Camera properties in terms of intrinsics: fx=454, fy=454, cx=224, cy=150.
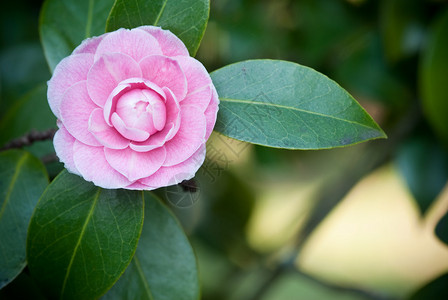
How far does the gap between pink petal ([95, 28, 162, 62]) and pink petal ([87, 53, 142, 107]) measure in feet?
0.05

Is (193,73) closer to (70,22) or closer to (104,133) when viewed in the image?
(104,133)

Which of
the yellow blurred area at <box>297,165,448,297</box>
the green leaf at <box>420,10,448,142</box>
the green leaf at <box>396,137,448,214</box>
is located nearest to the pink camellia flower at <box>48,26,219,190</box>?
the green leaf at <box>420,10,448,142</box>

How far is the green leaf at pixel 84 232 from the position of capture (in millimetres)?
645

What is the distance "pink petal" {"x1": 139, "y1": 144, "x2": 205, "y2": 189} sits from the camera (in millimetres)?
591

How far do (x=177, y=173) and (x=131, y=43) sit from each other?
19cm

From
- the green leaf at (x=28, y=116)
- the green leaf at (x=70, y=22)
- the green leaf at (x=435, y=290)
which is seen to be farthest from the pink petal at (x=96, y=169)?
the green leaf at (x=435, y=290)

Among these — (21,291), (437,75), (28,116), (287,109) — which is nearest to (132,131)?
(287,109)

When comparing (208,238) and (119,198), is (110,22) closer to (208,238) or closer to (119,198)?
(119,198)

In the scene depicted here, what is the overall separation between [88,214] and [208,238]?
1096 mm

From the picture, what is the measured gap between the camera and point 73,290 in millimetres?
681

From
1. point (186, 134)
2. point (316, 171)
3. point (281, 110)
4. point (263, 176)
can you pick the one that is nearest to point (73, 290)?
point (186, 134)

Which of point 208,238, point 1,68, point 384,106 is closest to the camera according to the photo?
point 1,68

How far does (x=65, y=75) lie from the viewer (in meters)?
0.61

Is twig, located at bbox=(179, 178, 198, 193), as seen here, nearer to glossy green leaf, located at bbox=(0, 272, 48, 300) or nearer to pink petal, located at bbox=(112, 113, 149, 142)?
pink petal, located at bbox=(112, 113, 149, 142)
